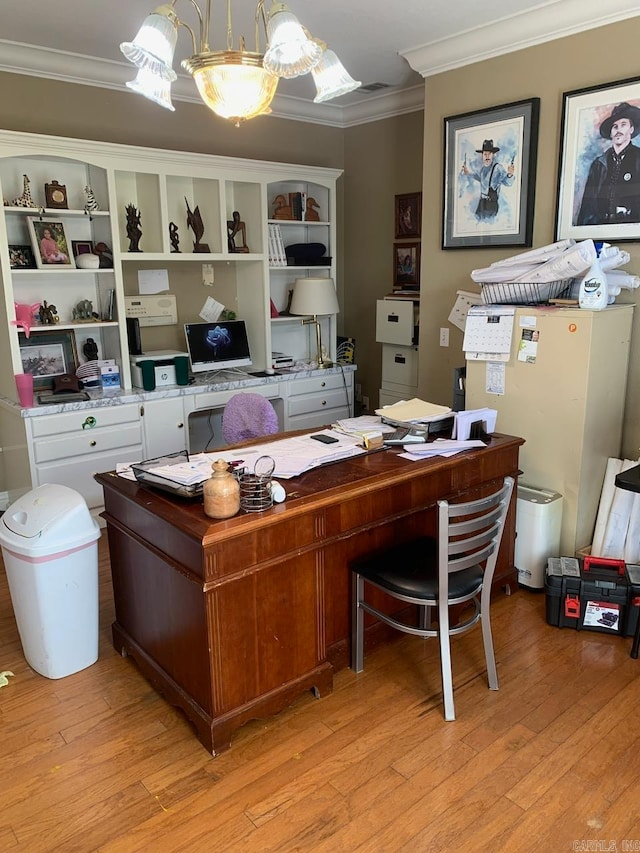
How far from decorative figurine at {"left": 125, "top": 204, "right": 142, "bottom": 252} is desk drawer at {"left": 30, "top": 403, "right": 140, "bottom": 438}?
41.8 inches

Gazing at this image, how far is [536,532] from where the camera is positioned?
10.1 ft

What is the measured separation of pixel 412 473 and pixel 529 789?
1.08m

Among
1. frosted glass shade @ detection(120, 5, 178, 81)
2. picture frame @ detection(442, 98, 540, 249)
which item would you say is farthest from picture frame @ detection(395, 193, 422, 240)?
frosted glass shade @ detection(120, 5, 178, 81)

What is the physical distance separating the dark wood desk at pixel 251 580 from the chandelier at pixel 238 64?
1280 millimetres

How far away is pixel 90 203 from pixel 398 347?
2205mm

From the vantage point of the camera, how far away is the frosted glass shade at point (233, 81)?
6.22 ft

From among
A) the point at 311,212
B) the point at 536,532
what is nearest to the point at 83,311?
the point at 311,212

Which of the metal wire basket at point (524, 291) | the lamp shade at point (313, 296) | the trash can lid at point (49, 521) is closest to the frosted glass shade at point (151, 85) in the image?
the trash can lid at point (49, 521)

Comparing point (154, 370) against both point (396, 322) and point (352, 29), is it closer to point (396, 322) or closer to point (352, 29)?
point (396, 322)

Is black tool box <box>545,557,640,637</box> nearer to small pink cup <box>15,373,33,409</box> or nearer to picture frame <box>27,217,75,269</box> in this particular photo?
small pink cup <box>15,373,33,409</box>

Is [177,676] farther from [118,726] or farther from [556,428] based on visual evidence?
[556,428]

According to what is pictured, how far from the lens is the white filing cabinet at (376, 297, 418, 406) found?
4.46m

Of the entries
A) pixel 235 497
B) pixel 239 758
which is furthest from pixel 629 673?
pixel 235 497

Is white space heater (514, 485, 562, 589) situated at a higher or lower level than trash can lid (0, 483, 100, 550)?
lower
